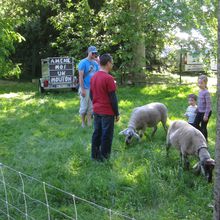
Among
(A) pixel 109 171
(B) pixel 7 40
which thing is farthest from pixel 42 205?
(B) pixel 7 40

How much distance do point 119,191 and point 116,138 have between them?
2922mm

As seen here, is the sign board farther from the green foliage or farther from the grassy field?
the grassy field

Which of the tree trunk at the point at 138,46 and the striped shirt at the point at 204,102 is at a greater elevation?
the tree trunk at the point at 138,46

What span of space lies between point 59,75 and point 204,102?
1020cm

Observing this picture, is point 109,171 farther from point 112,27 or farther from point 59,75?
point 112,27

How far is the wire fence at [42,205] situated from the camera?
16.2 ft

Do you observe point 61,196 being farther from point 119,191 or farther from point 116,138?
point 116,138

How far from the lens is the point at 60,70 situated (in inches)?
677

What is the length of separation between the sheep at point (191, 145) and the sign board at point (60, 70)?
420 inches

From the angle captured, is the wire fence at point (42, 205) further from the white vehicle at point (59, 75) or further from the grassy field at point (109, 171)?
the white vehicle at point (59, 75)

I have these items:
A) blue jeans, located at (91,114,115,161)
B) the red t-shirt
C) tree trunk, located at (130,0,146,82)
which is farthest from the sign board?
the red t-shirt

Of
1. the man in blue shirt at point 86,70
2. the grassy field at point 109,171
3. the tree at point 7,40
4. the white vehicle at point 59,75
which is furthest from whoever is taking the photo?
the white vehicle at point 59,75

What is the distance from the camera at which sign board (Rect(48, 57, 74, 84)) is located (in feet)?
56.1

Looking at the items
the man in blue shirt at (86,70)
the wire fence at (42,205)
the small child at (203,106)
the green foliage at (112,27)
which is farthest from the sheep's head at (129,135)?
the green foliage at (112,27)
